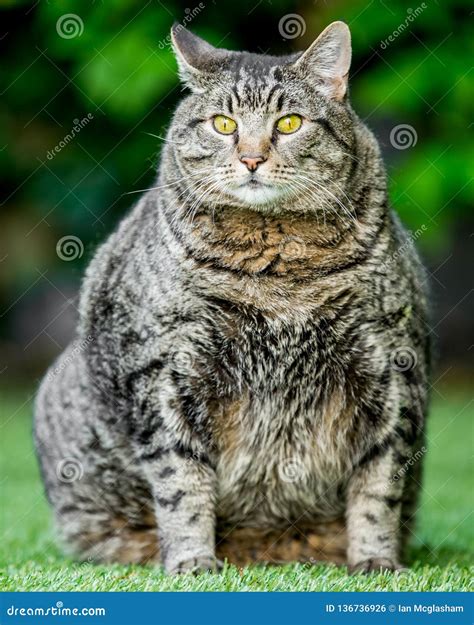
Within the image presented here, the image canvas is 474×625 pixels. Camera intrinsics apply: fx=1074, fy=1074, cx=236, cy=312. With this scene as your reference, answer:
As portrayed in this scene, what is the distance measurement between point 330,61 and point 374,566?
78.3 inches

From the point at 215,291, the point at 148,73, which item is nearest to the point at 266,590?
the point at 215,291

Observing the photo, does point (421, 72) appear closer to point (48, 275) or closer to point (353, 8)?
point (353, 8)

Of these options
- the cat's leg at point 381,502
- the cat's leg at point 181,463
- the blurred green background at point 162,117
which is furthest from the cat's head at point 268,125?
the blurred green background at point 162,117

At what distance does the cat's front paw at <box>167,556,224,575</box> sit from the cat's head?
137cm

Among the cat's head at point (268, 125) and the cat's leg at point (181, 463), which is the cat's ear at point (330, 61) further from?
the cat's leg at point (181, 463)

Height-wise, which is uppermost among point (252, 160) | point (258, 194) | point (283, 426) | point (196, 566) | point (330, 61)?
point (330, 61)

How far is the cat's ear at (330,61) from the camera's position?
166 inches

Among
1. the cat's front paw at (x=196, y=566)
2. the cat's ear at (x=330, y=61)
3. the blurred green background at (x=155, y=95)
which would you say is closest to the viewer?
the cat's front paw at (x=196, y=566)

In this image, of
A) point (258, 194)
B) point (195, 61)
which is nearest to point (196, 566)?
point (258, 194)

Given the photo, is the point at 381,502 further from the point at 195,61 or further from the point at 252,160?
the point at 195,61

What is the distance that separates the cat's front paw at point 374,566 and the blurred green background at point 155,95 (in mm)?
3468

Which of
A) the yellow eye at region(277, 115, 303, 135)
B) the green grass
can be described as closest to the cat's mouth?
the yellow eye at region(277, 115, 303, 135)

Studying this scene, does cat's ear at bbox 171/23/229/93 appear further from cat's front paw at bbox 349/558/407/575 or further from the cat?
cat's front paw at bbox 349/558/407/575

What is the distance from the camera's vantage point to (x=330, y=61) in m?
4.24
